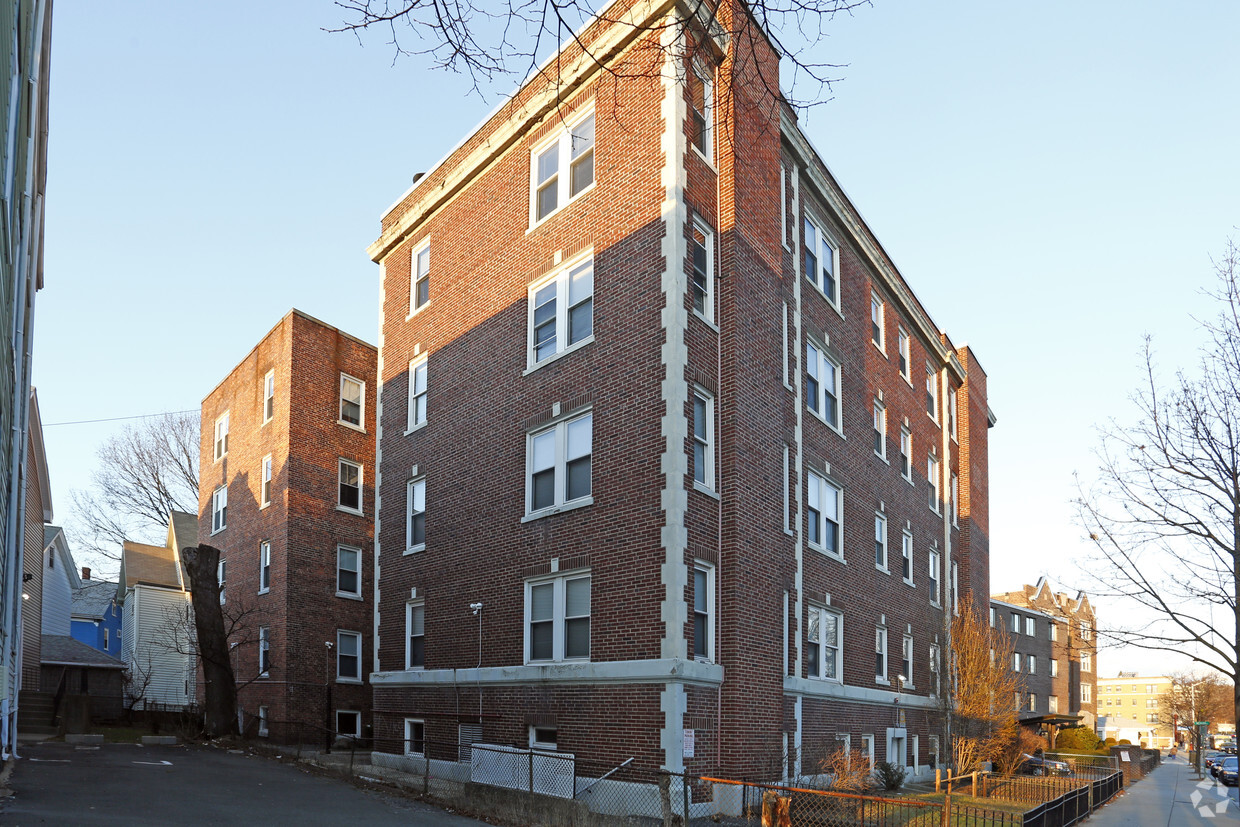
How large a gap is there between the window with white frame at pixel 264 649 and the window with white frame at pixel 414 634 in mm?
7671

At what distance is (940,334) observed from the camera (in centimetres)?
3647

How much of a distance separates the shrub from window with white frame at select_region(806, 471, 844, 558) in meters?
4.91

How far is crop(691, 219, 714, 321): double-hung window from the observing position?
63.3 ft

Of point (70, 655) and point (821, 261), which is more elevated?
point (821, 261)

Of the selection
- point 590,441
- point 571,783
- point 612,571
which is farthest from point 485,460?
point 571,783

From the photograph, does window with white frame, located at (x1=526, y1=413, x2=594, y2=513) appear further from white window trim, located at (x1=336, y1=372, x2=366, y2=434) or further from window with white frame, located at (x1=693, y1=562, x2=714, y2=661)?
white window trim, located at (x1=336, y1=372, x2=366, y2=434)

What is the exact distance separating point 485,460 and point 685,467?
5818 millimetres

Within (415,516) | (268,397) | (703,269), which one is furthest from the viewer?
(268,397)

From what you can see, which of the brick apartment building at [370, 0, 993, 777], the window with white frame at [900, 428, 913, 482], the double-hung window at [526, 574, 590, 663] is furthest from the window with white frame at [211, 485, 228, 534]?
the window with white frame at [900, 428, 913, 482]

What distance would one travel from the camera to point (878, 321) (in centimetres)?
3016

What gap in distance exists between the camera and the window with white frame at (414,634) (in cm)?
2317

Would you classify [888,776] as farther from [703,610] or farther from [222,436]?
[222,436]

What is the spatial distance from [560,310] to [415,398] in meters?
6.17

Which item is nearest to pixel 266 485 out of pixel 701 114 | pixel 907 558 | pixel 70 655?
pixel 70 655
